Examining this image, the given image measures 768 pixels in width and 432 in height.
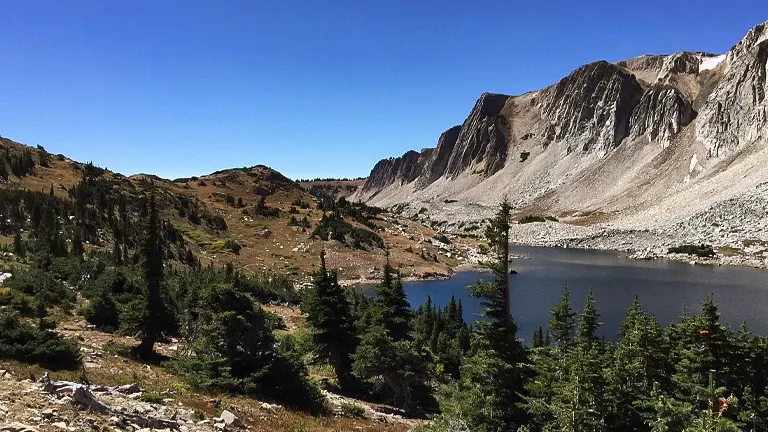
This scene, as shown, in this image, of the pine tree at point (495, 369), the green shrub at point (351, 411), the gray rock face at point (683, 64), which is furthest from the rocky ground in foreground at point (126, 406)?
the gray rock face at point (683, 64)

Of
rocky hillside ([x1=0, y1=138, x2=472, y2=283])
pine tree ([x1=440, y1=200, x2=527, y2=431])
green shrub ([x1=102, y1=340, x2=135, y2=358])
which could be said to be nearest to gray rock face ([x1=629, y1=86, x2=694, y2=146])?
rocky hillside ([x1=0, y1=138, x2=472, y2=283])

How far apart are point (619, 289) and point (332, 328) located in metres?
49.3

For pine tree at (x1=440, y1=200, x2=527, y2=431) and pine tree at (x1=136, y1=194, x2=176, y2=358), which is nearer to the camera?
pine tree at (x1=440, y1=200, x2=527, y2=431)

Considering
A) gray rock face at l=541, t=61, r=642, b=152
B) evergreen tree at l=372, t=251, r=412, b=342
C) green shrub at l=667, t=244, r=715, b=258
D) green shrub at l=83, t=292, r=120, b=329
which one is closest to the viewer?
green shrub at l=83, t=292, r=120, b=329

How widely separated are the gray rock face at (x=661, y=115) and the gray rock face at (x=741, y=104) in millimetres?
11349

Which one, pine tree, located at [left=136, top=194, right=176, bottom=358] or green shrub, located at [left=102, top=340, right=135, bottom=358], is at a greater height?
pine tree, located at [left=136, top=194, right=176, bottom=358]

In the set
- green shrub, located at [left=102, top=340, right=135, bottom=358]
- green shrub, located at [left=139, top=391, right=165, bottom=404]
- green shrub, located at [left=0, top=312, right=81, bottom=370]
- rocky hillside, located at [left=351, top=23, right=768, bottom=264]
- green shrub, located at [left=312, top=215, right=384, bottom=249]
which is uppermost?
rocky hillside, located at [left=351, top=23, right=768, bottom=264]

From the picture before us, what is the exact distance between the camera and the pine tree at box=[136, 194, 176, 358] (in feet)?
74.3

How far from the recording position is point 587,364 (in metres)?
15.7

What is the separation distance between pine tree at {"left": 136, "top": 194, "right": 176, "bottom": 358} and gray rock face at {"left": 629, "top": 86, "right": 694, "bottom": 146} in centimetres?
16726

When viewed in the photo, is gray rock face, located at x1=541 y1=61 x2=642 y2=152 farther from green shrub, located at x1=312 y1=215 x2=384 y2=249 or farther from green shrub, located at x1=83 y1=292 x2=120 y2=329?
green shrub, located at x1=83 y1=292 x2=120 y2=329

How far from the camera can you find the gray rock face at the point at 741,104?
408ft

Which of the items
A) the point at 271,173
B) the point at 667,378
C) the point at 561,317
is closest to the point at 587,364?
the point at 667,378

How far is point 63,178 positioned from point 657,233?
12066 centimetres
